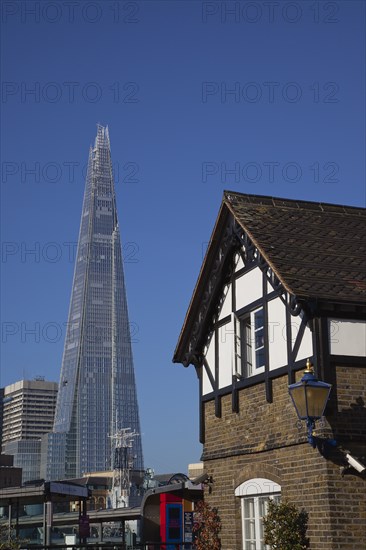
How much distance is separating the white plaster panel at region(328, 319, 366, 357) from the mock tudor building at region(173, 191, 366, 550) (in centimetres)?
2

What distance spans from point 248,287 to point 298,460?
373 cm

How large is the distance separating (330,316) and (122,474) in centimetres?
14898

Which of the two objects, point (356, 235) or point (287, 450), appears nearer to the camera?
point (287, 450)

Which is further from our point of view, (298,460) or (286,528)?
(298,460)

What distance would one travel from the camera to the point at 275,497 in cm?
1370

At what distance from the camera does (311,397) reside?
11.7 meters

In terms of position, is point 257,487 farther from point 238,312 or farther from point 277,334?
point 238,312

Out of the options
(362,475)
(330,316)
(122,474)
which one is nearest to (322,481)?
(362,475)

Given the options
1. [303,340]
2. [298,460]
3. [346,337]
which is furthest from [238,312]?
[298,460]

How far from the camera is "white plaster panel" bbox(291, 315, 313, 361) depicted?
1266 centimetres

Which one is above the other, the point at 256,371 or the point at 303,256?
the point at 303,256

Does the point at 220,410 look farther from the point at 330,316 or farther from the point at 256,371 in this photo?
the point at 330,316

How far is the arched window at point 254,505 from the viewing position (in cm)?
1383

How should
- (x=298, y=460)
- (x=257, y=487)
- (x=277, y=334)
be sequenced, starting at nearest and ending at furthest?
(x=298, y=460) → (x=277, y=334) → (x=257, y=487)
